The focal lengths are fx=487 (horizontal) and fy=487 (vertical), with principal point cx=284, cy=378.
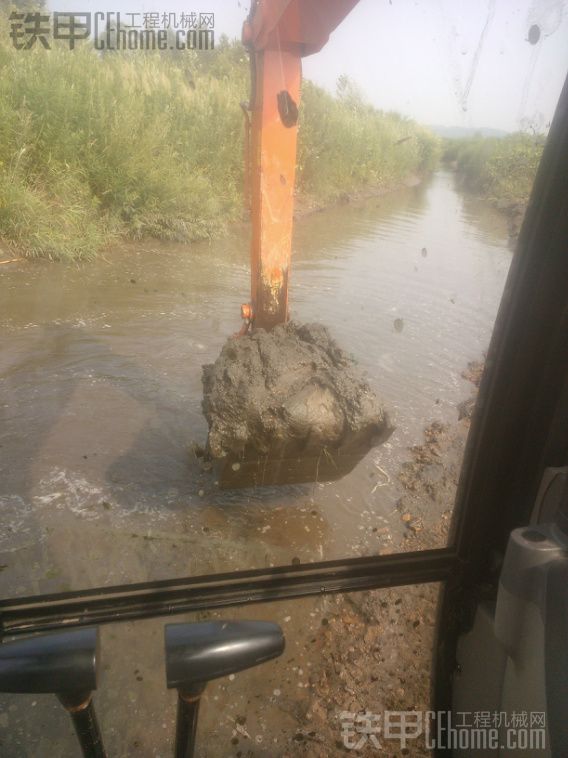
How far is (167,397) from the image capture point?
4355 millimetres

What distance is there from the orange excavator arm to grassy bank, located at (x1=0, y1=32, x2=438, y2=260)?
3.78 metres

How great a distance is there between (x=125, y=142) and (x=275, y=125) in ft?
22.1

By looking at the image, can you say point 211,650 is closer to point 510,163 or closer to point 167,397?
point 510,163

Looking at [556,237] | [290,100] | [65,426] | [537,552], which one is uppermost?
[290,100]

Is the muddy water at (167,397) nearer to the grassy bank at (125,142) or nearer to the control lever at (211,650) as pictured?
the grassy bank at (125,142)

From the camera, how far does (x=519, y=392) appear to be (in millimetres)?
1061

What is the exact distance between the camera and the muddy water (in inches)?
109

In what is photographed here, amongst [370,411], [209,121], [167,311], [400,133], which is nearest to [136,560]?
[370,411]

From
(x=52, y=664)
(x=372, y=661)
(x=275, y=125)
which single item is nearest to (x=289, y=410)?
(x=372, y=661)

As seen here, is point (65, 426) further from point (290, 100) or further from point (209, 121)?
point (209, 121)

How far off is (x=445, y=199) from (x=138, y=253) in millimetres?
12994

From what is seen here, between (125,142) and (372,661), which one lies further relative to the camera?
(125,142)

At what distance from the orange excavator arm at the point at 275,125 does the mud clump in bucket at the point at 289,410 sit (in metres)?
0.58

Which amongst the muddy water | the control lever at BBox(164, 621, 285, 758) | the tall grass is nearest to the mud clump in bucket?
the muddy water
